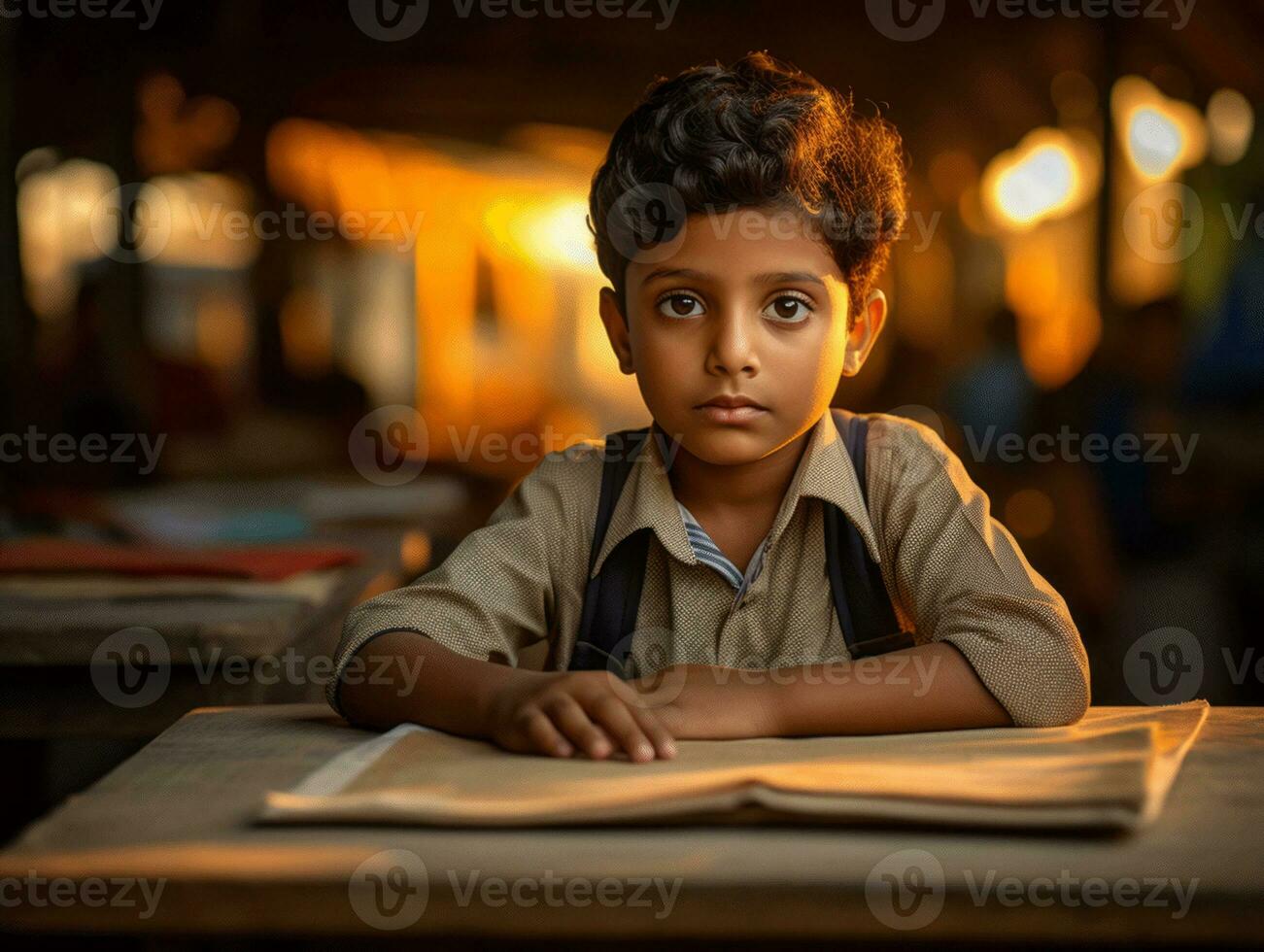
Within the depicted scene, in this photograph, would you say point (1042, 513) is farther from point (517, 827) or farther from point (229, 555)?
point (517, 827)

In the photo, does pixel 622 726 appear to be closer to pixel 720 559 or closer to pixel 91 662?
pixel 720 559

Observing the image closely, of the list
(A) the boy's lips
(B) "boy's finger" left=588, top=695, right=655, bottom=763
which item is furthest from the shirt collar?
(B) "boy's finger" left=588, top=695, right=655, bottom=763

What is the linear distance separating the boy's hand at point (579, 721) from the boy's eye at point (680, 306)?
39 centimetres

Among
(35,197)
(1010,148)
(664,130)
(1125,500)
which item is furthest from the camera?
(1010,148)

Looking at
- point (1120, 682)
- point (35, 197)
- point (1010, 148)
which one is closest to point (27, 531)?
point (1120, 682)

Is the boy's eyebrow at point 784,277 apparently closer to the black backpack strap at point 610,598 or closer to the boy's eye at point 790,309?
the boy's eye at point 790,309

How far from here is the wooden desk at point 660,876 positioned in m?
0.74

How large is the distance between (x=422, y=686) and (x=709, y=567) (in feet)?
1.21

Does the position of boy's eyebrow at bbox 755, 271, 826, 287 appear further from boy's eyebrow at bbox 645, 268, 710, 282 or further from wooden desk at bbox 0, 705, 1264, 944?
wooden desk at bbox 0, 705, 1264, 944

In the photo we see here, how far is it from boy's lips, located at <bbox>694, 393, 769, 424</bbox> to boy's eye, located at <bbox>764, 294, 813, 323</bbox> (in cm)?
9

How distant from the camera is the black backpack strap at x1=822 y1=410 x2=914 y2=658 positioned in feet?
4.57

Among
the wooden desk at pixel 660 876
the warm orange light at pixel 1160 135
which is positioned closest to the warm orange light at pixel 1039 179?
the warm orange light at pixel 1160 135

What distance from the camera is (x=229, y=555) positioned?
203 cm

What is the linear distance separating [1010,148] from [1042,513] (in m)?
2.84
